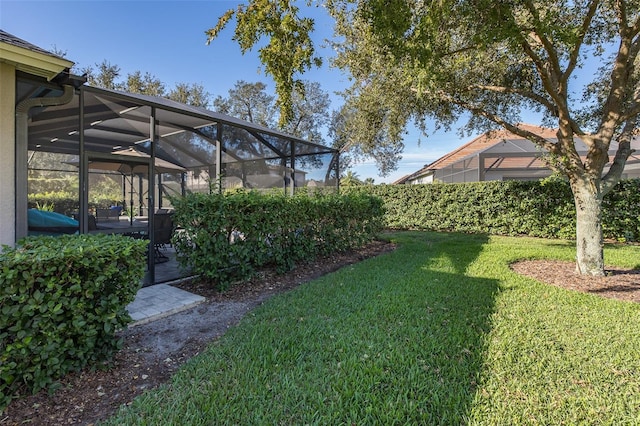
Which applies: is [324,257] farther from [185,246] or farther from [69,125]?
[69,125]

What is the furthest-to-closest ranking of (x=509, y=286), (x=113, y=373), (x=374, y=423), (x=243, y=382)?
(x=509, y=286) → (x=113, y=373) → (x=243, y=382) → (x=374, y=423)

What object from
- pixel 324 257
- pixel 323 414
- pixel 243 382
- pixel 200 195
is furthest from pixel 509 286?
pixel 200 195

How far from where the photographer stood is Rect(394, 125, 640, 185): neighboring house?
1039 cm

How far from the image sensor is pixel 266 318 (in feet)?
12.0

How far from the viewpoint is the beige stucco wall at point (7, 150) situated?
338 centimetres

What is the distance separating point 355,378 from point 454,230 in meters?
10.1

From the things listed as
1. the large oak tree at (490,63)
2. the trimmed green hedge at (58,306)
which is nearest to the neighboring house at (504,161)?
the large oak tree at (490,63)

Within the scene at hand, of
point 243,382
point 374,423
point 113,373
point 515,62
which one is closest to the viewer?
point 374,423

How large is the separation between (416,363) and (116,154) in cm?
471

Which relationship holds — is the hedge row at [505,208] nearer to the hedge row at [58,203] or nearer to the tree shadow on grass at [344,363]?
the tree shadow on grass at [344,363]

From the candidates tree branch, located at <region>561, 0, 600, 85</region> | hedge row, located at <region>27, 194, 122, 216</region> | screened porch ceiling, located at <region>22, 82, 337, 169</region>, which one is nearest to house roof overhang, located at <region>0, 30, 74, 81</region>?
screened porch ceiling, located at <region>22, 82, 337, 169</region>

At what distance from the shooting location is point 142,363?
2748mm

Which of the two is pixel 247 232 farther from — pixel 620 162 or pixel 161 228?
pixel 620 162

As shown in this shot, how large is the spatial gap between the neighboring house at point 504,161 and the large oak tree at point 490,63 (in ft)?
6.24
